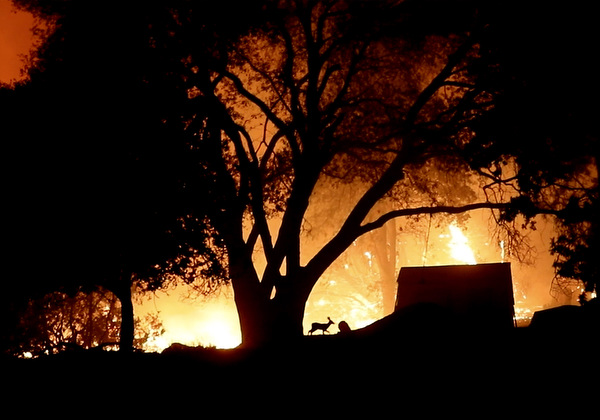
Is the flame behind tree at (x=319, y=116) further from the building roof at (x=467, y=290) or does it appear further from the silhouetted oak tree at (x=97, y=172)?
the building roof at (x=467, y=290)

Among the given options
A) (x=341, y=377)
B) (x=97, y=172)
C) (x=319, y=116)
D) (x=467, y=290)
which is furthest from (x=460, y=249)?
(x=97, y=172)

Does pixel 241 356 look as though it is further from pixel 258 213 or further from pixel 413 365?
pixel 258 213

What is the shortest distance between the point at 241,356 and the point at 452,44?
12.6m

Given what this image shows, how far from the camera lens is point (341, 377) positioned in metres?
9.28

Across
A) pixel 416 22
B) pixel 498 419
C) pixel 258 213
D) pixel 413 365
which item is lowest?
pixel 498 419

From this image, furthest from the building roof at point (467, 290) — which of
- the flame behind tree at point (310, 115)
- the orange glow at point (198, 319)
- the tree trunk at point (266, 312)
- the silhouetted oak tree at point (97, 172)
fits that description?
the orange glow at point (198, 319)

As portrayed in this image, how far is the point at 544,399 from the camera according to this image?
8570 mm

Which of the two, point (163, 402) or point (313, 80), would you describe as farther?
point (313, 80)

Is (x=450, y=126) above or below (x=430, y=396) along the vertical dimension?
above

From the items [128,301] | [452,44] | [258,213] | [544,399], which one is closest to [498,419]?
[544,399]

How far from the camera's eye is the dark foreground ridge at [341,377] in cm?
864

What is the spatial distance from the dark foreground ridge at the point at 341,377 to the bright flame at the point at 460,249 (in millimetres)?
56443

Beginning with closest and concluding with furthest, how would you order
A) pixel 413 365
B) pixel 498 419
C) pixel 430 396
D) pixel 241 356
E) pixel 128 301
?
pixel 498 419, pixel 430 396, pixel 413 365, pixel 241 356, pixel 128 301

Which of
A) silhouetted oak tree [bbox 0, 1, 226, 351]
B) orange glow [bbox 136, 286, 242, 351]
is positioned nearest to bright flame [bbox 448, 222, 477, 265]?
orange glow [bbox 136, 286, 242, 351]
